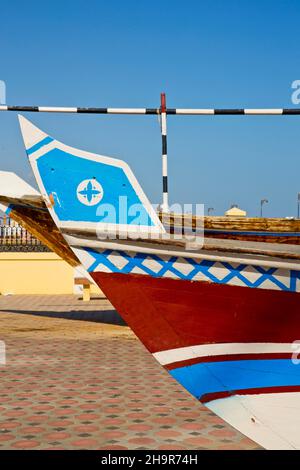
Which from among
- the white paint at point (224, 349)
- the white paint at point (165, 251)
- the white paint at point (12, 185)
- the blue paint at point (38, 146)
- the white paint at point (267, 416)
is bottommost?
the white paint at point (267, 416)

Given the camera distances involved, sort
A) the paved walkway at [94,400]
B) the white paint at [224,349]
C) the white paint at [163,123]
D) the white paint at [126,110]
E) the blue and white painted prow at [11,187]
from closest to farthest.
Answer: the white paint at [224,349] < the paved walkway at [94,400] < the white paint at [163,123] < the white paint at [126,110] < the blue and white painted prow at [11,187]

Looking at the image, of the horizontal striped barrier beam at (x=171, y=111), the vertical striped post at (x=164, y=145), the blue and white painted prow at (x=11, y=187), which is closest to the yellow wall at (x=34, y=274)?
the blue and white painted prow at (x=11, y=187)

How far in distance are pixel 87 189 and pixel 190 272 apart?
832 mm

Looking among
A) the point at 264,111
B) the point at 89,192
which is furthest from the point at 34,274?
the point at 89,192

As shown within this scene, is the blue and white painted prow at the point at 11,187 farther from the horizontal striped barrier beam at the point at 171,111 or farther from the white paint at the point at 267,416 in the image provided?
the white paint at the point at 267,416

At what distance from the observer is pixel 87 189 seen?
11.7ft

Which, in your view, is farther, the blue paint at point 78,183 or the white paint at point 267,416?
the white paint at point 267,416

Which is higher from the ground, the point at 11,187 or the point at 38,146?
the point at 11,187

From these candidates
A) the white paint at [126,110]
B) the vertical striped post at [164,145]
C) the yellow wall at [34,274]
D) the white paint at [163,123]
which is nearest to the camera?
the vertical striped post at [164,145]

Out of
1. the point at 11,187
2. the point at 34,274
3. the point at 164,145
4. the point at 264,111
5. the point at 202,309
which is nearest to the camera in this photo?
the point at 202,309

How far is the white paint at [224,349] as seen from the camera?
366cm

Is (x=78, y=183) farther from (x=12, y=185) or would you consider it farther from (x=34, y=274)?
(x=34, y=274)

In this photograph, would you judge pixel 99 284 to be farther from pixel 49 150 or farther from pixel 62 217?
pixel 49 150

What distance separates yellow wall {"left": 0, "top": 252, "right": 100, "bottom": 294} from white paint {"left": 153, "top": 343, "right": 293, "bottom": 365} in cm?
1406
